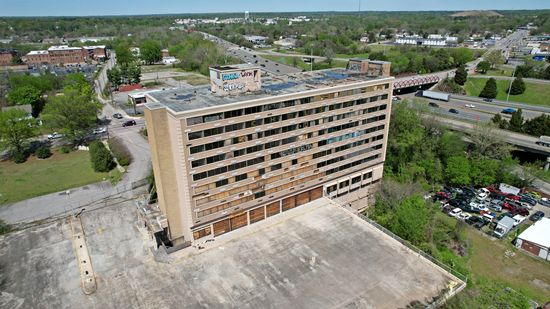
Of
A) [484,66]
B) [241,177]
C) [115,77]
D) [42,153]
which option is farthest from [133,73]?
[484,66]

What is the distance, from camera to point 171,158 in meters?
48.4

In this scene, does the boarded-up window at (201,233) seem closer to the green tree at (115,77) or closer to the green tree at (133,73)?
the green tree at (133,73)

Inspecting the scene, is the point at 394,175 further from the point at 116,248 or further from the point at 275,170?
the point at 116,248

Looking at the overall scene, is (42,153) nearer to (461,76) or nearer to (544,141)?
(544,141)

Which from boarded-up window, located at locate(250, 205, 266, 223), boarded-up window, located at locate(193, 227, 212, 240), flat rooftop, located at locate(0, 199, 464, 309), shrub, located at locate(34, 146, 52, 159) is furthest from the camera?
shrub, located at locate(34, 146, 52, 159)

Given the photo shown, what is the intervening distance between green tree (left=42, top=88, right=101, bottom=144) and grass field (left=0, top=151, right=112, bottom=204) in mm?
7353

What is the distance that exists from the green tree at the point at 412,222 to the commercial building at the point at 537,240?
15193 millimetres

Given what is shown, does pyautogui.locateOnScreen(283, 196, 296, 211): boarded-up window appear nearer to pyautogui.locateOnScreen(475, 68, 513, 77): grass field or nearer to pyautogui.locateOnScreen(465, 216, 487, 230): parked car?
pyautogui.locateOnScreen(465, 216, 487, 230): parked car

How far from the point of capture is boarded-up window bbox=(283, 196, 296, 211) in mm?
58594

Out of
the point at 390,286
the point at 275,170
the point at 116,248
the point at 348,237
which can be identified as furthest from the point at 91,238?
the point at 390,286

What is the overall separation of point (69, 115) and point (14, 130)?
12620mm

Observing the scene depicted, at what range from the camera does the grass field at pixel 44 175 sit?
72438 mm

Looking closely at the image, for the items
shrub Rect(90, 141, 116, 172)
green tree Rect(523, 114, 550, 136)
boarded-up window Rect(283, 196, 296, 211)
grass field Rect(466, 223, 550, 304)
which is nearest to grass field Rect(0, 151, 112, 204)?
shrub Rect(90, 141, 116, 172)

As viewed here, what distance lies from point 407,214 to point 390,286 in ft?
53.4
